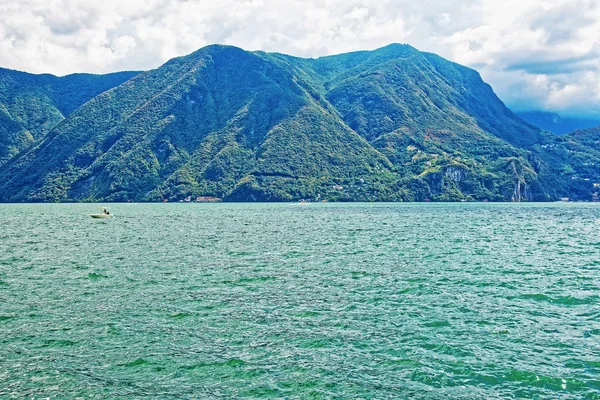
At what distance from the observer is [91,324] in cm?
2817

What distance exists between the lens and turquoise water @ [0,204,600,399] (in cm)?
2017

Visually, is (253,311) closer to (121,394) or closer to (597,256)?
(121,394)

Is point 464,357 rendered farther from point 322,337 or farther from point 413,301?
point 413,301

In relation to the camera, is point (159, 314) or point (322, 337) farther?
point (159, 314)

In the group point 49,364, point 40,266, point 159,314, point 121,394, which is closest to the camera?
point 121,394

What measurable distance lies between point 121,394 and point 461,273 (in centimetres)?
3300

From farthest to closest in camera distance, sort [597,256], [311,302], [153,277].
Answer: [597,256]
[153,277]
[311,302]

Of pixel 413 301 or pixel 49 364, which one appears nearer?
pixel 49 364

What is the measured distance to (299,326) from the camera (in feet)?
91.0

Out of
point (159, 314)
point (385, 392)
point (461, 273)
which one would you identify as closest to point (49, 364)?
point (159, 314)

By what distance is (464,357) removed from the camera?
22953 millimetres

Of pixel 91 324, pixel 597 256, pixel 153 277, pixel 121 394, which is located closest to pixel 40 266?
pixel 153 277

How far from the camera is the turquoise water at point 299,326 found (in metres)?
20.2

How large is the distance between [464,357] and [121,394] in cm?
1465
